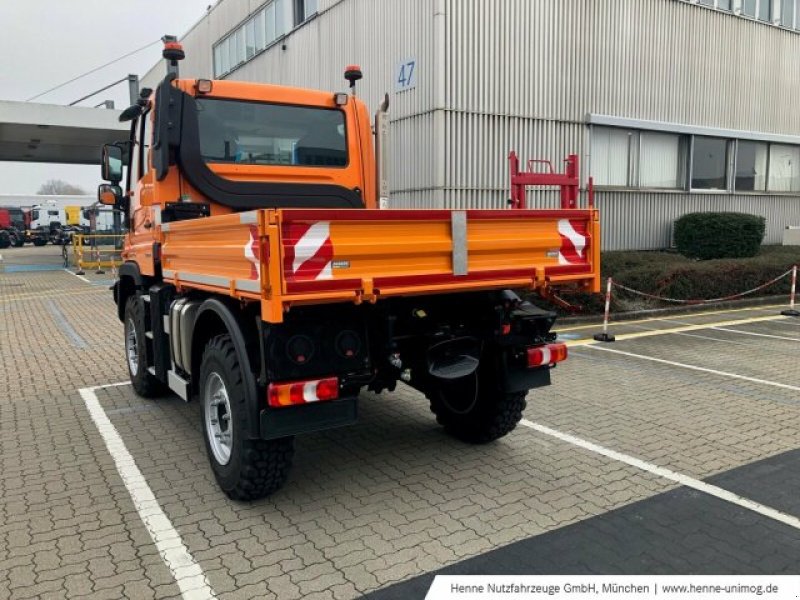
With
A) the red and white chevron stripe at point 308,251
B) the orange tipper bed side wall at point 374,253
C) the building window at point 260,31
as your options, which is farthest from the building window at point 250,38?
the red and white chevron stripe at point 308,251

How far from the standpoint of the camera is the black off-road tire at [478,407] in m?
4.80

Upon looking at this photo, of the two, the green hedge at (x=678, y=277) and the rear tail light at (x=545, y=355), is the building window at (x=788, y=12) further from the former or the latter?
the rear tail light at (x=545, y=355)

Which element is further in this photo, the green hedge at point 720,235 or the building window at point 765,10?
the building window at point 765,10

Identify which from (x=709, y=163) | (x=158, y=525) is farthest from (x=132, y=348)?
(x=709, y=163)

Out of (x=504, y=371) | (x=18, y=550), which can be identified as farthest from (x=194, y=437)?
(x=504, y=371)

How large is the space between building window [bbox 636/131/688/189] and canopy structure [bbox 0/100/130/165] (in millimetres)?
15049

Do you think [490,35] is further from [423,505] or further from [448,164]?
[423,505]

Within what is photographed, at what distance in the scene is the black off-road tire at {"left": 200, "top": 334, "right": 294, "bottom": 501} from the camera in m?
3.78

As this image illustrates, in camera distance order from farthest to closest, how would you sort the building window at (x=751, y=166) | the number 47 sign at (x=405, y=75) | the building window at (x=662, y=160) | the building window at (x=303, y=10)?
the building window at (x=751, y=166)
the building window at (x=303, y=10)
the building window at (x=662, y=160)
the number 47 sign at (x=405, y=75)

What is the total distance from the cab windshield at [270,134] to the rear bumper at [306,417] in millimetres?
2396

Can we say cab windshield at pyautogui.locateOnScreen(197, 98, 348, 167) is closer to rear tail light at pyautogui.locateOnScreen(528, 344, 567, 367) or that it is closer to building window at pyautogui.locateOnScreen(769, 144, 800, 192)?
rear tail light at pyautogui.locateOnScreen(528, 344, 567, 367)

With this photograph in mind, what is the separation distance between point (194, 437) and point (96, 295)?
11.8 m

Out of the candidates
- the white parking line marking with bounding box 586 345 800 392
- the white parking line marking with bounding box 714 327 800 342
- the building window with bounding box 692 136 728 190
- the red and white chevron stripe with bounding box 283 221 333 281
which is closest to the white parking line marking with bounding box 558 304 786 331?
the white parking line marking with bounding box 714 327 800 342

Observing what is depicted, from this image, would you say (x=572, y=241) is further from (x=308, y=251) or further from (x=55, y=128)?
(x=55, y=128)
